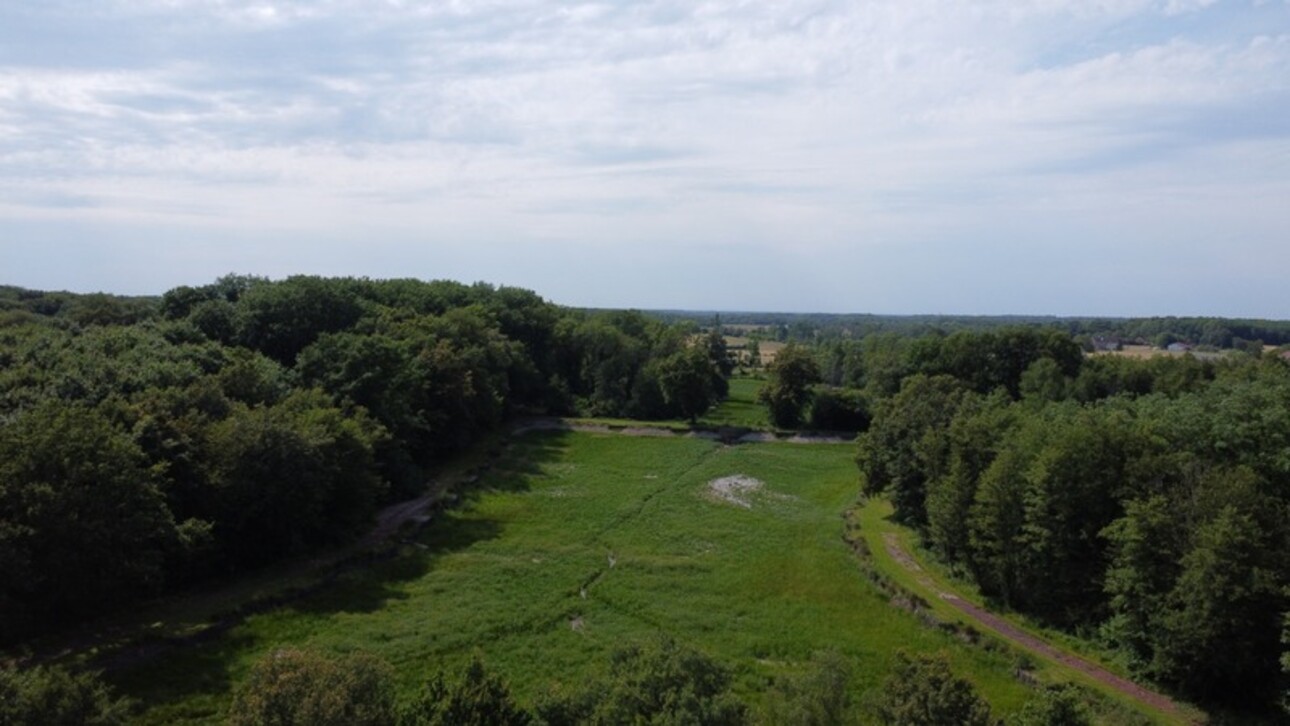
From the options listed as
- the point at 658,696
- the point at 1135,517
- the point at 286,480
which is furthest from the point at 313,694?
the point at 1135,517

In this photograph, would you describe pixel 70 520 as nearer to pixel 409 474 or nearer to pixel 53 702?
pixel 53 702

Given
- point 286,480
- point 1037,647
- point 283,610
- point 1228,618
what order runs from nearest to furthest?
point 1228,618
point 1037,647
point 283,610
point 286,480

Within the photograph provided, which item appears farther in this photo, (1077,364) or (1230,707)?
(1077,364)

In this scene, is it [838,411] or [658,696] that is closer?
[658,696]

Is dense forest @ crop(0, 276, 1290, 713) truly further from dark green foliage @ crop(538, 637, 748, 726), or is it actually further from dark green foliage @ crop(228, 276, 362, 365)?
dark green foliage @ crop(538, 637, 748, 726)

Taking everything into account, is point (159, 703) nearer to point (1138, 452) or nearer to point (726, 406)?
point (1138, 452)

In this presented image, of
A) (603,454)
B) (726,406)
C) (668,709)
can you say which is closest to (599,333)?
(726,406)

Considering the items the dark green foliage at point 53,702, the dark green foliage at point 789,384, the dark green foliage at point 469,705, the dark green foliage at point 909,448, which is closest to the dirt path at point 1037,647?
the dark green foliage at point 909,448

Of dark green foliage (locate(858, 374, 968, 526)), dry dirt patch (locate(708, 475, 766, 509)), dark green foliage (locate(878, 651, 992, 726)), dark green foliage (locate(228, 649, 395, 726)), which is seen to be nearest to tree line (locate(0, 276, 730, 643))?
dark green foliage (locate(228, 649, 395, 726))
